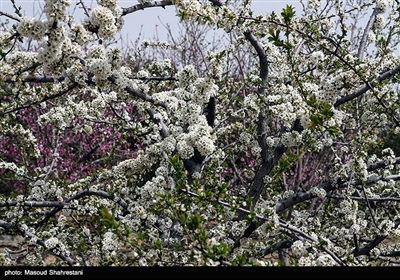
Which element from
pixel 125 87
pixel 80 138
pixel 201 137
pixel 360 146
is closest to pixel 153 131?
pixel 125 87

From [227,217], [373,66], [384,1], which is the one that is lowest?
[227,217]

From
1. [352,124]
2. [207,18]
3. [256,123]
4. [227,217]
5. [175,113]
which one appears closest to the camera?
[207,18]

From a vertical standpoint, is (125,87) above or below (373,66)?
below

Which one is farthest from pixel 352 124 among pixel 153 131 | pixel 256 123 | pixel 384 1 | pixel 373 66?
pixel 153 131

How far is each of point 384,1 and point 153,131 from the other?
274 cm

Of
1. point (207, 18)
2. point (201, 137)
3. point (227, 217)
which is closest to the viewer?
point (201, 137)

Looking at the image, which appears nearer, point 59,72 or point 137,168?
point 59,72

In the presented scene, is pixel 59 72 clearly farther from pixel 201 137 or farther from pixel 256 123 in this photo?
pixel 256 123

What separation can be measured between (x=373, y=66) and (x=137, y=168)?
2.39 metres

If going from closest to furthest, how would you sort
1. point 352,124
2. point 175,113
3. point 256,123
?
point 175,113
point 352,124
point 256,123

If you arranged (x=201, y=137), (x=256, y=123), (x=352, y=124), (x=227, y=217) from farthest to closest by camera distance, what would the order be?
(x=256, y=123)
(x=352, y=124)
(x=227, y=217)
(x=201, y=137)

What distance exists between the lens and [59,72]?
10.6 feet

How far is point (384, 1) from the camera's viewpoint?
4.39m

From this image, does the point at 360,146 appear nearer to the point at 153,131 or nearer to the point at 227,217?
the point at 227,217
